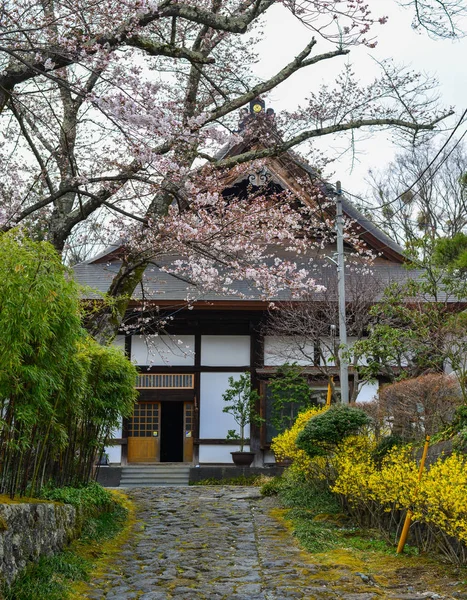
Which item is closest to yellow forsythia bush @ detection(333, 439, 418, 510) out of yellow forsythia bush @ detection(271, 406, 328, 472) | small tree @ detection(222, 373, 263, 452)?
yellow forsythia bush @ detection(271, 406, 328, 472)

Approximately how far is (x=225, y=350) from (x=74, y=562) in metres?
10.9

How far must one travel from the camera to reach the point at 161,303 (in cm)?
1658

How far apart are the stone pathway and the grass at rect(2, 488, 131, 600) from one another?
0.22 m

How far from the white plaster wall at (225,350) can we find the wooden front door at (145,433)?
1967 mm

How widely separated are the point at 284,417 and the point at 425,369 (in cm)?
360

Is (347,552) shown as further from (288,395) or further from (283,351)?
(283,351)

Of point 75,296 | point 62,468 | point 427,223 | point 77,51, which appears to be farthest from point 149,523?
point 427,223

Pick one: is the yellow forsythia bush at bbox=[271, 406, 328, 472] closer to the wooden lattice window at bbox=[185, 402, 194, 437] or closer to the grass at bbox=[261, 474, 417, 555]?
the grass at bbox=[261, 474, 417, 555]

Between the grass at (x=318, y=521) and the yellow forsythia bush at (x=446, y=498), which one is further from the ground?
the yellow forsythia bush at (x=446, y=498)

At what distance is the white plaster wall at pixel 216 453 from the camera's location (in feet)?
56.8

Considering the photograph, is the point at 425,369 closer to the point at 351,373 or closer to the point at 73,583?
the point at 351,373

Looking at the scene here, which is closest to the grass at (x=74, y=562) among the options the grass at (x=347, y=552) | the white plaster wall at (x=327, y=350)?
the grass at (x=347, y=552)

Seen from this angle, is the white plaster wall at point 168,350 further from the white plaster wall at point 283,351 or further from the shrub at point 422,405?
the shrub at point 422,405

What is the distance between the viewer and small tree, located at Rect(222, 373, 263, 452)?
16969 mm
